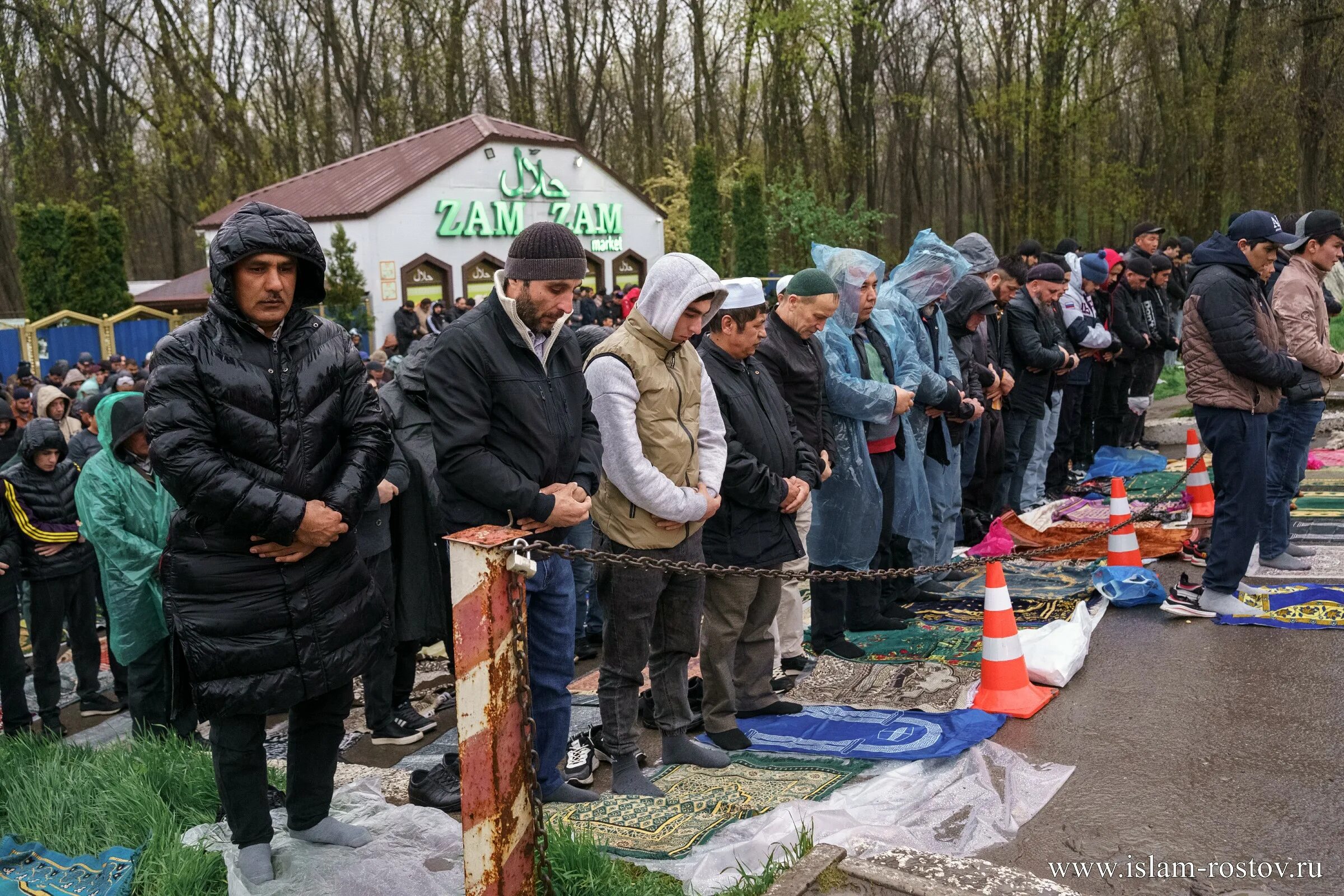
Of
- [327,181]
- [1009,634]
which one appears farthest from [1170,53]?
[1009,634]

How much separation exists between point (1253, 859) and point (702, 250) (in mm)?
33473

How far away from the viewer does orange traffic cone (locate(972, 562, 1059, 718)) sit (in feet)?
17.1

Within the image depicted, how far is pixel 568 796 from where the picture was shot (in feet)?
14.5

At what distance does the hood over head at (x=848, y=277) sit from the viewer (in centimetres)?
662

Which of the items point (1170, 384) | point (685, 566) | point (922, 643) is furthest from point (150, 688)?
point (1170, 384)

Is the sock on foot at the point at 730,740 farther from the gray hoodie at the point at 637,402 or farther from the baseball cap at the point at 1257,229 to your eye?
the baseball cap at the point at 1257,229

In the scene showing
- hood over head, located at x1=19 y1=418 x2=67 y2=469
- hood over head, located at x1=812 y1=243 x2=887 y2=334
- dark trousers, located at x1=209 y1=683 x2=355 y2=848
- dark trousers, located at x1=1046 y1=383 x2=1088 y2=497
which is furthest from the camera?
dark trousers, located at x1=1046 y1=383 x2=1088 y2=497

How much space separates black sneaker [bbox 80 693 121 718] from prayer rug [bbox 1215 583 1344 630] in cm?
657

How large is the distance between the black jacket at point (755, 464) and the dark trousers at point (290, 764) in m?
1.95

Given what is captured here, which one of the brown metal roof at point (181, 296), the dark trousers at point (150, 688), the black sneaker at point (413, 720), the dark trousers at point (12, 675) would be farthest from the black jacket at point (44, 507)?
the brown metal roof at point (181, 296)

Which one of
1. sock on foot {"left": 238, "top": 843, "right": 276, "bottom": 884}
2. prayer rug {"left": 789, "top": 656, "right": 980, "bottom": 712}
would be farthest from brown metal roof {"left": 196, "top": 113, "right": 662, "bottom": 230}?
sock on foot {"left": 238, "top": 843, "right": 276, "bottom": 884}

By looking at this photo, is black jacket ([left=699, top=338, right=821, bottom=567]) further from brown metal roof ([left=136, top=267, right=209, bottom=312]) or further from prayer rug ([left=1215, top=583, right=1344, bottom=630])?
brown metal roof ([left=136, top=267, right=209, bottom=312])

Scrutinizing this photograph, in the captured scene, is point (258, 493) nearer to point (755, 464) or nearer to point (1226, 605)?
point (755, 464)

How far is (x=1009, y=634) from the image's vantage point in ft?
17.5
